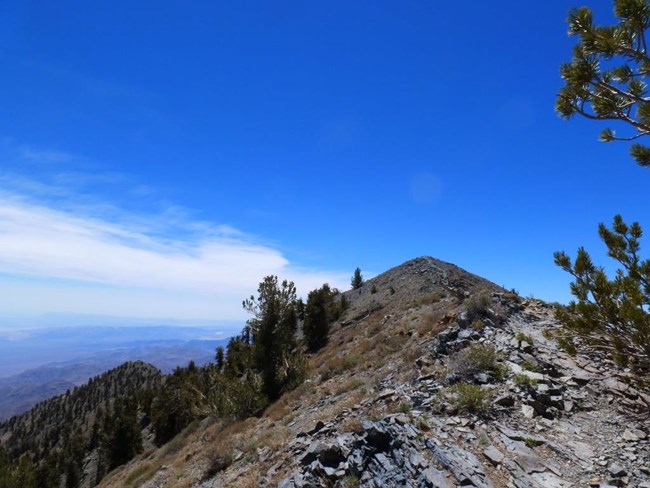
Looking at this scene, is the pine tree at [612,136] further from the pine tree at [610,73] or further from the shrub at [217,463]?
the shrub at [217,463]

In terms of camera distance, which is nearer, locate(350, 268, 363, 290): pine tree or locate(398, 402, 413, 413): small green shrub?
locate(398, 402, 413, 413): small green shrub

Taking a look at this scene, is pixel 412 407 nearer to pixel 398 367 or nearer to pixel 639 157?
pixel 398 367

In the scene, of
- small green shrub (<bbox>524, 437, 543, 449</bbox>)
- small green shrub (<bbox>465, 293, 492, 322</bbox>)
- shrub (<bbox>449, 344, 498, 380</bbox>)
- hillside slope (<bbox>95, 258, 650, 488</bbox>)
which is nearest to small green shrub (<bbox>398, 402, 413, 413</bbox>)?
hillside slope (<bbox>95, 258, 650, 488</bbox>)

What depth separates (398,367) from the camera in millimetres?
15938

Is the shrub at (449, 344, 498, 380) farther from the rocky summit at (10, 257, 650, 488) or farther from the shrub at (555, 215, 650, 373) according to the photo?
the shrub at (555, 215, 650, 373)

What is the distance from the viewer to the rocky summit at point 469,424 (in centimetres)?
761

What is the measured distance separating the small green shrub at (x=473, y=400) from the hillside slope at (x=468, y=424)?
0.03m

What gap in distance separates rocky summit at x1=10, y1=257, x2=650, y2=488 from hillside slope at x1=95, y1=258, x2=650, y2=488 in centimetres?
3

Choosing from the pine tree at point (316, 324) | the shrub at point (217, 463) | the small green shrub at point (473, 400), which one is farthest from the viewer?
the pine tree at point (316, 324)

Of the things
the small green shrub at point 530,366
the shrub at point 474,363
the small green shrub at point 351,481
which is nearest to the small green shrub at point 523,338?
the small green shrub at point 530,366

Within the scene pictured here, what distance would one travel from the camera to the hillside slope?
7.62 m

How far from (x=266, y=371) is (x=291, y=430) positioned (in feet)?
33.9

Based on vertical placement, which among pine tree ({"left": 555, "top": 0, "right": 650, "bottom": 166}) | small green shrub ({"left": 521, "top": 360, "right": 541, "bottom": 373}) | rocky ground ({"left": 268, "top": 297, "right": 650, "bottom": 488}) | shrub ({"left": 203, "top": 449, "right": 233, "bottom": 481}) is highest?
pine tree ({"left": 555, "top": 0, "right": 650, "bottom": 166})

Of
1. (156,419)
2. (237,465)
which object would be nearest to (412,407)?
(237,465)
